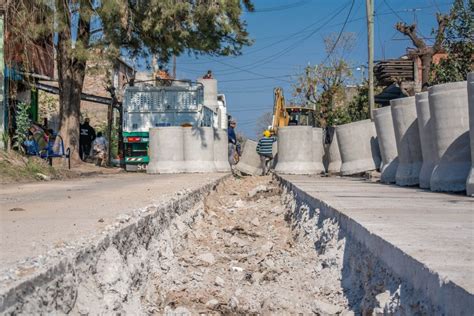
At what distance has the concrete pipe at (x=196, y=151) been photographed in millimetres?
20984

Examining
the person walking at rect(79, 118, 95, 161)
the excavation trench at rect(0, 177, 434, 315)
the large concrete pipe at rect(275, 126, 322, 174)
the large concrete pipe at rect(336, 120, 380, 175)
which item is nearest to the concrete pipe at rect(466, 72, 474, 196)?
the excavation trench at rect(0, 177, 434, 315)

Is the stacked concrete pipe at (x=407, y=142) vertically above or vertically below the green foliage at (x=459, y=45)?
below

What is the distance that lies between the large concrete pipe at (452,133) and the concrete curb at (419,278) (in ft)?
14.1

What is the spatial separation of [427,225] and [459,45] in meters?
18.1

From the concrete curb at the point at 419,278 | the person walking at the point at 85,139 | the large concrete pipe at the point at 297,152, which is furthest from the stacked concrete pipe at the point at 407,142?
the person walking at the point at 85,139

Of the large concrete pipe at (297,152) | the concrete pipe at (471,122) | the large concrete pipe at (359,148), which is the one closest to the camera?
the concrete pipe at (471,122)

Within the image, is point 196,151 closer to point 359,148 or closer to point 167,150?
point 167,150

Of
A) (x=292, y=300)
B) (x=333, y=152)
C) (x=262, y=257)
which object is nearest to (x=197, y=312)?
(x=292, y=300)

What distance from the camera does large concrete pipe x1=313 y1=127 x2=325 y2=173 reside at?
68.5 feet

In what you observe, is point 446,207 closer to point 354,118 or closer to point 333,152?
point 333,152

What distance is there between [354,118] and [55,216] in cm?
3450

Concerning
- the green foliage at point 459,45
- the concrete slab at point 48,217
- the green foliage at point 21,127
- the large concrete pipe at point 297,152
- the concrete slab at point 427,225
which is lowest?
the concrete slab at point 48,217

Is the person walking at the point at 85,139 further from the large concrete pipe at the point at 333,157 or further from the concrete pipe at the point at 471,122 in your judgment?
the concrete pipe at the point at 471,122

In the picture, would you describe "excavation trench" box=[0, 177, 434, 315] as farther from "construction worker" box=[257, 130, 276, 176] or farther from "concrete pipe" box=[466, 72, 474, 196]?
"construction worker" box=[257, 130, 276, 176]
